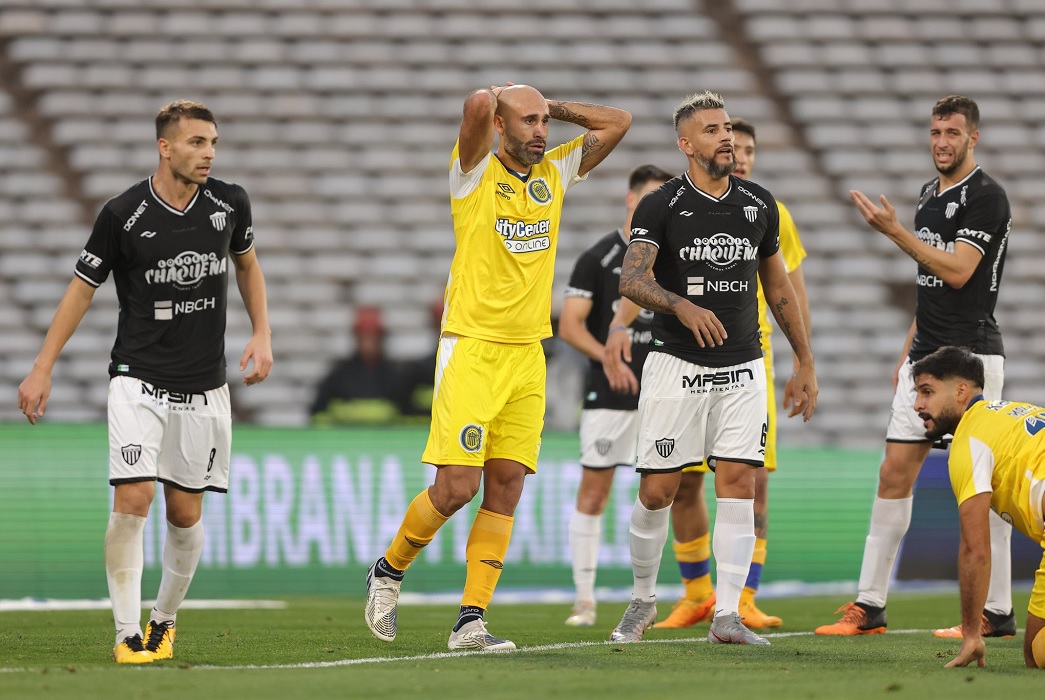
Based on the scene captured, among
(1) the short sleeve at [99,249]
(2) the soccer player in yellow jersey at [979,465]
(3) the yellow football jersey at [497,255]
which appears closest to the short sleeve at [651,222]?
(3) the yellow football jersey at [497,255]

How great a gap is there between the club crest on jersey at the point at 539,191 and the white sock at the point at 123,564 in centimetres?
239

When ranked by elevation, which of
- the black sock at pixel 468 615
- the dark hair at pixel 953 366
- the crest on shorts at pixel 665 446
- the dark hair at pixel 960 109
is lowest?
the black sock at pixel 468 615

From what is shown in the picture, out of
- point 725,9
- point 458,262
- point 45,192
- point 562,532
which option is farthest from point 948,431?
point 725,9

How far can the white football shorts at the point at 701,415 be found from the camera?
24.1ft

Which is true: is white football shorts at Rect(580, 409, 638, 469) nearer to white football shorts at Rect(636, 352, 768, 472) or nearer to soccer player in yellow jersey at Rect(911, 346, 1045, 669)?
white football shorts at Rect(636, 352, 768, 472)

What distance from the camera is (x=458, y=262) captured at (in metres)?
7.16

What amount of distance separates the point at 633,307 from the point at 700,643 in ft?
8.12

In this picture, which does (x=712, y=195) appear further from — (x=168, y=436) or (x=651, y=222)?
(x=168, y=436)

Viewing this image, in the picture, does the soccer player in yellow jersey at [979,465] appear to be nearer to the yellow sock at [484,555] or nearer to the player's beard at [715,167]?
the player's beard at [715,167]

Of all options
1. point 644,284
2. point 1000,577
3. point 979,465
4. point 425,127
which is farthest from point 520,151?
point 425,127

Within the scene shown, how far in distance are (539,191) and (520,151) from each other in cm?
22

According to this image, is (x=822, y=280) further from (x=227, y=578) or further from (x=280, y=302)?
(x=227, y=578)

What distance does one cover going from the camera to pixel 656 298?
7.06 m

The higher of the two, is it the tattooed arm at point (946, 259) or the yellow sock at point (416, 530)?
the tattooed arm at point (946, 259)
